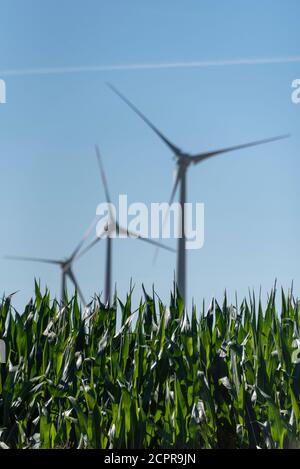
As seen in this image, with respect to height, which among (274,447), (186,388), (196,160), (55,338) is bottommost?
(274,447)

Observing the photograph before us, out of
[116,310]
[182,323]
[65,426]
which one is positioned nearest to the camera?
[65,426]

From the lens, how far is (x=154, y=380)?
9.14 metres

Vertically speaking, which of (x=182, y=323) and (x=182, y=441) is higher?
(x=182, y=323)

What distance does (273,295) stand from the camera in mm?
10141

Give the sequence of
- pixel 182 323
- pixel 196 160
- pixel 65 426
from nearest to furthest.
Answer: pixel 65 426, pixel 182 323, pixel 196 160

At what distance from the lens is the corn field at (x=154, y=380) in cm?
838

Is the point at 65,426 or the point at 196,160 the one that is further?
the point at 196,160

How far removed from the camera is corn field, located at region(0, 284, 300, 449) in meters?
8.38

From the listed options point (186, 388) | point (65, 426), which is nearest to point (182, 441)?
point (186, 388)

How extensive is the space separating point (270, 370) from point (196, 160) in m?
23.8

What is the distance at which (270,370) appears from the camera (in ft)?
29.0

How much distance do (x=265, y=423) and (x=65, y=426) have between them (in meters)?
1.95

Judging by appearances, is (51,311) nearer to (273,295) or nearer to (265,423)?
(273,295)

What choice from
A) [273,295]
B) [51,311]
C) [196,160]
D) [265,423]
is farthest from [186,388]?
[196,160]
